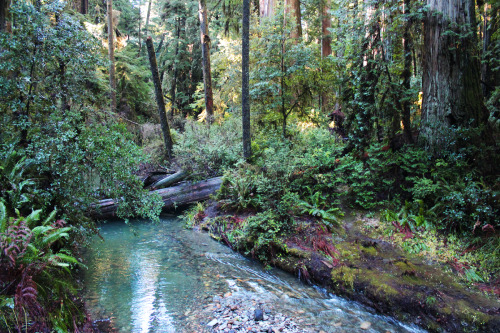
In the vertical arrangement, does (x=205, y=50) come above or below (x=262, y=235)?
above

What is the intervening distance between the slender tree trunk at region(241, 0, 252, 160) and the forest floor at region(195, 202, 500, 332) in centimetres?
458

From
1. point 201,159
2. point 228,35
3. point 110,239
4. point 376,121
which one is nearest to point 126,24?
point 228,35

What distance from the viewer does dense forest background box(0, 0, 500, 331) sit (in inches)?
192

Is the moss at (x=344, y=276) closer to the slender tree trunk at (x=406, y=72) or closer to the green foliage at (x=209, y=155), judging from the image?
the slender tree trunk at (x=406, y=72)

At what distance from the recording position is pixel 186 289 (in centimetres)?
562

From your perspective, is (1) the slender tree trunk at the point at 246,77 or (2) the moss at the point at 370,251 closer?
(2) the moss at the point at 370,251

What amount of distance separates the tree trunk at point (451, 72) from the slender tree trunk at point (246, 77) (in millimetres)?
5682

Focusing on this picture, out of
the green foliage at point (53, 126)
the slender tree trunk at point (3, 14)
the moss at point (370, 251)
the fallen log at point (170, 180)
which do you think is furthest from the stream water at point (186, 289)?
the slender tree trunk at point (3, 14)

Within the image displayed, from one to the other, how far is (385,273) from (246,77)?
8034mm

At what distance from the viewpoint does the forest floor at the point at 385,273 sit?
4273 millimetres

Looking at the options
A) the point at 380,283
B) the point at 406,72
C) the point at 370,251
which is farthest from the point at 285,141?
the point at 380,283

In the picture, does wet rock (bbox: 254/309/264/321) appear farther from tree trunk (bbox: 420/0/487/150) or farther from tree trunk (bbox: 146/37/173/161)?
tree trunk (bbox: 146/37/173/161)

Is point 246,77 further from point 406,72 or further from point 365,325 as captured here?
point 365,325

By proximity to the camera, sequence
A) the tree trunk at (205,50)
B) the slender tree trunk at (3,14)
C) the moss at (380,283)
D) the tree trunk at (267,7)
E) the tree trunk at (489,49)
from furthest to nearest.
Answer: the tree trunk at (205,50) → the tree trunk at (267,7) → the tree trunk at (489,49) → the slender tree trunk at (3,14) → the moss at (380,283)
